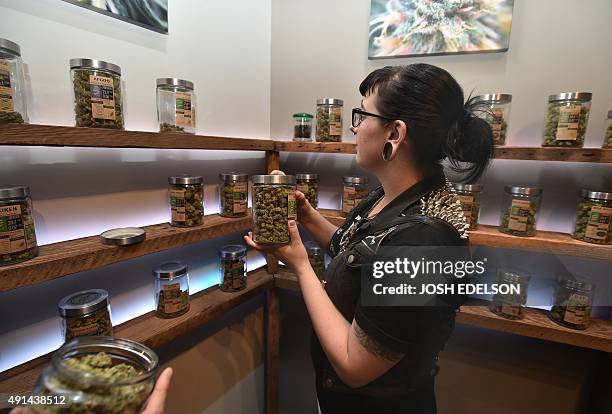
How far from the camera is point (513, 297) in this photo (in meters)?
1.21

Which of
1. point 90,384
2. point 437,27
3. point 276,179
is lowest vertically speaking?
point 90,384

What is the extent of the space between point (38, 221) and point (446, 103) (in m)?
1.03

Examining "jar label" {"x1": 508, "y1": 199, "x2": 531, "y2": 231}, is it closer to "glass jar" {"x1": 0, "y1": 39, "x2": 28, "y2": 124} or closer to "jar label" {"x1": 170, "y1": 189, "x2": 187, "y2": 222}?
"jar label" {"x1": 170, "y1": 189, "x2": 187, "y2": 222}

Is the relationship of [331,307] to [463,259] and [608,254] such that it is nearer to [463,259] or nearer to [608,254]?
[463,259]

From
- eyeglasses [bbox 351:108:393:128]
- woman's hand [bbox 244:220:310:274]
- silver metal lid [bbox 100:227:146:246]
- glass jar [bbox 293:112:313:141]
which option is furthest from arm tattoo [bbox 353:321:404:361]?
glass jar [bbox 293:112:313:141]

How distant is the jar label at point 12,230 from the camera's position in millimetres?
676

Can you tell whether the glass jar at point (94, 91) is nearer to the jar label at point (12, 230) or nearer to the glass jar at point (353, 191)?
the jar label at point (12, 230)

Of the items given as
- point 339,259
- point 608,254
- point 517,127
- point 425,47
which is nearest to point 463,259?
point 339,259

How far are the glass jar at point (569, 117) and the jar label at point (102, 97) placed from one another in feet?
4.14

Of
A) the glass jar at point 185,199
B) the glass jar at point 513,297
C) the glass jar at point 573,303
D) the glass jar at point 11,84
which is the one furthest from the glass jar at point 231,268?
the glass jar at point 573,303

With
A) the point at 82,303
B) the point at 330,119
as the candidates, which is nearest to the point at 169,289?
the point at 82,303

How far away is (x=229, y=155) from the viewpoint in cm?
147

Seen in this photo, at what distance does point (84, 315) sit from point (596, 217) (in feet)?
4.78

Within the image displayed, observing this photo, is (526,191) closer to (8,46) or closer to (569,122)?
(569,122)
